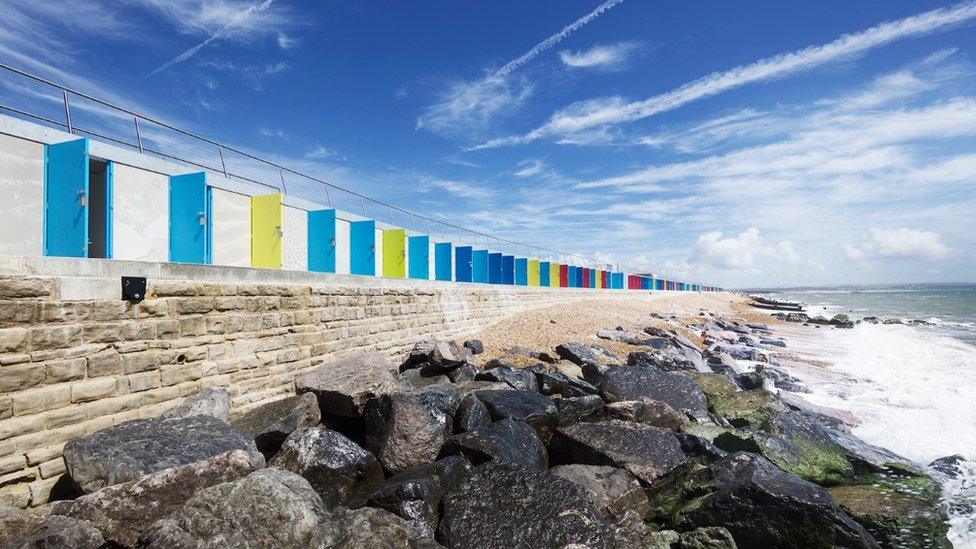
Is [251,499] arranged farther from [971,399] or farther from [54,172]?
[971,399]

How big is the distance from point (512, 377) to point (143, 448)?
17.5 ft

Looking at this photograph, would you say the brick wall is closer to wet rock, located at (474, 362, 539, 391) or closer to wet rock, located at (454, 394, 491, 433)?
wet rock, located at (474, 362, 539, 391)

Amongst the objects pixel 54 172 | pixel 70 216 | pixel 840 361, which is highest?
pixel 54 172

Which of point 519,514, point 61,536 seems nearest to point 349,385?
point 519,514

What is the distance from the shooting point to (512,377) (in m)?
8.67

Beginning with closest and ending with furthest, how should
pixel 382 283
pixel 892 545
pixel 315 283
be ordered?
Result: pixel 892 545 → pixel 315 283 → pixel 382 283

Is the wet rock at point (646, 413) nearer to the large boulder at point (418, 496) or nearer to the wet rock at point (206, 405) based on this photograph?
the large boulder at point (418, 496)

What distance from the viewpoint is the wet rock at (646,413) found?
24.0 ft

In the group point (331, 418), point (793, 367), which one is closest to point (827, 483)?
point (331, 418)

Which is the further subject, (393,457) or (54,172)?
(54,172)

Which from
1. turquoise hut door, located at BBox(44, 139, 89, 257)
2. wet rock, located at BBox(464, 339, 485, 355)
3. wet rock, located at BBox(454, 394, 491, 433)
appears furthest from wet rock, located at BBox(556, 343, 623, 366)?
turquoise hut door, located at BBox(44, 139, 89, 257)

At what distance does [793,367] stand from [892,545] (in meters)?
12.8

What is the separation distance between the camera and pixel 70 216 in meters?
8.20

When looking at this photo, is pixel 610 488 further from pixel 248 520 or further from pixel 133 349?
pixel 133 349
